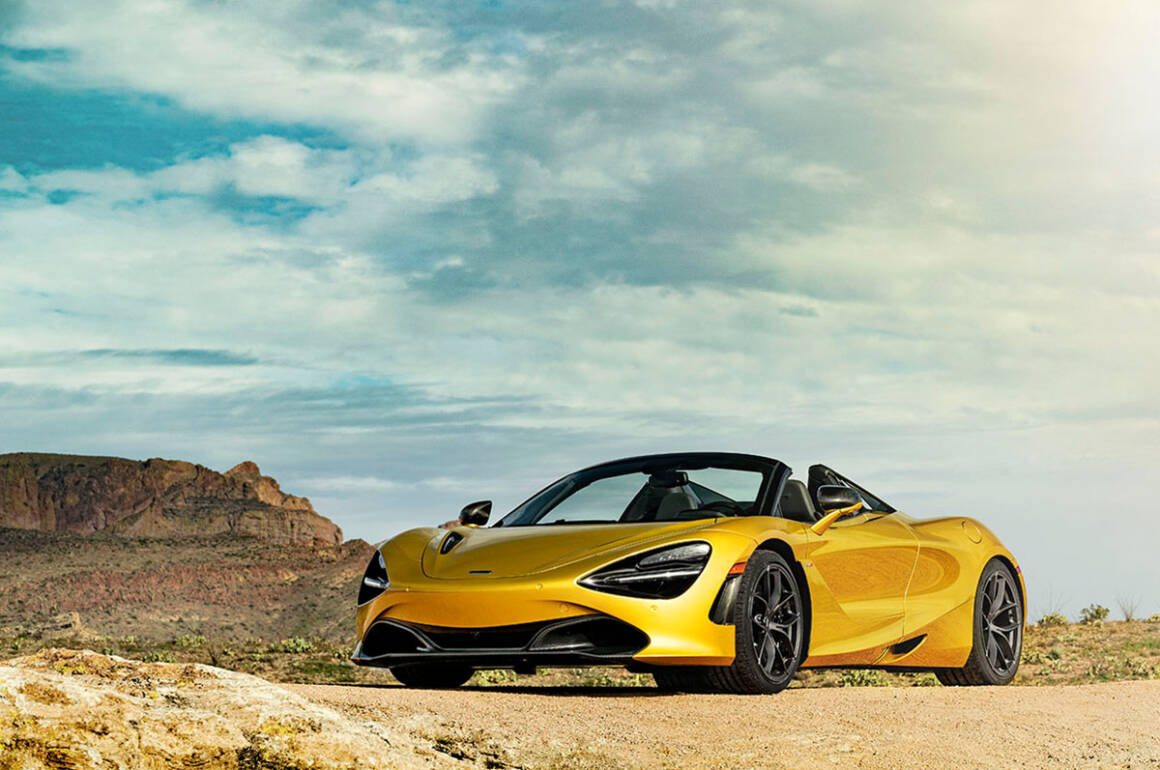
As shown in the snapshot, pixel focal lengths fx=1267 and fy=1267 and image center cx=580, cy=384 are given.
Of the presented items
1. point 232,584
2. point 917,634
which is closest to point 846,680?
point 917,634

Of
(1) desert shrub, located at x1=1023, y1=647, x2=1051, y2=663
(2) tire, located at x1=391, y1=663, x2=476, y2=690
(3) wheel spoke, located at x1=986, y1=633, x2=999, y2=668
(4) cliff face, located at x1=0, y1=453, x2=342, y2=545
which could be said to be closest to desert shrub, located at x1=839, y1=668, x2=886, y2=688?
(1) desert shrub, located at x1=1023, y1=647, x2=1051, y2=663

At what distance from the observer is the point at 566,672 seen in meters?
16.3

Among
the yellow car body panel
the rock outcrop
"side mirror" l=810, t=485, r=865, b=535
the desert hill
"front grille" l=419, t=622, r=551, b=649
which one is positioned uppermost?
"side mirror" l=810, t=485, r=865, b=535

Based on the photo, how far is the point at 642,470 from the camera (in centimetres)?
878

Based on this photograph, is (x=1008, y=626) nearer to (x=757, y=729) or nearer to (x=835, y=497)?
(x=835, y=497)

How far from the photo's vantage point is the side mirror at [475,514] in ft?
27.7

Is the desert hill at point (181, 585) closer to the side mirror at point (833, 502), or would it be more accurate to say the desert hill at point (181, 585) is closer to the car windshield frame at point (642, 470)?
the car windshield frame at point (642, 470)

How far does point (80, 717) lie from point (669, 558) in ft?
11.4

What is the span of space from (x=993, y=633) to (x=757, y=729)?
15.3 ft

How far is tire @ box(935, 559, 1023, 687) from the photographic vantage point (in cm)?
941

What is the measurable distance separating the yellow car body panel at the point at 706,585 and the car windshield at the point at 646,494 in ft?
1.78

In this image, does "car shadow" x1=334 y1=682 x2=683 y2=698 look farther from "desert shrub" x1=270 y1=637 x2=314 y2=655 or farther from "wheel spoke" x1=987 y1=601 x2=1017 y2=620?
"desert shrub" x1=270 y1=637 x2=314 y2=655

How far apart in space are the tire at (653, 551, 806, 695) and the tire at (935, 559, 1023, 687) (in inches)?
97.8

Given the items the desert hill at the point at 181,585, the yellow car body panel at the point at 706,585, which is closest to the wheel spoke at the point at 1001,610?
the yellow car body panel at the point at 706,585
